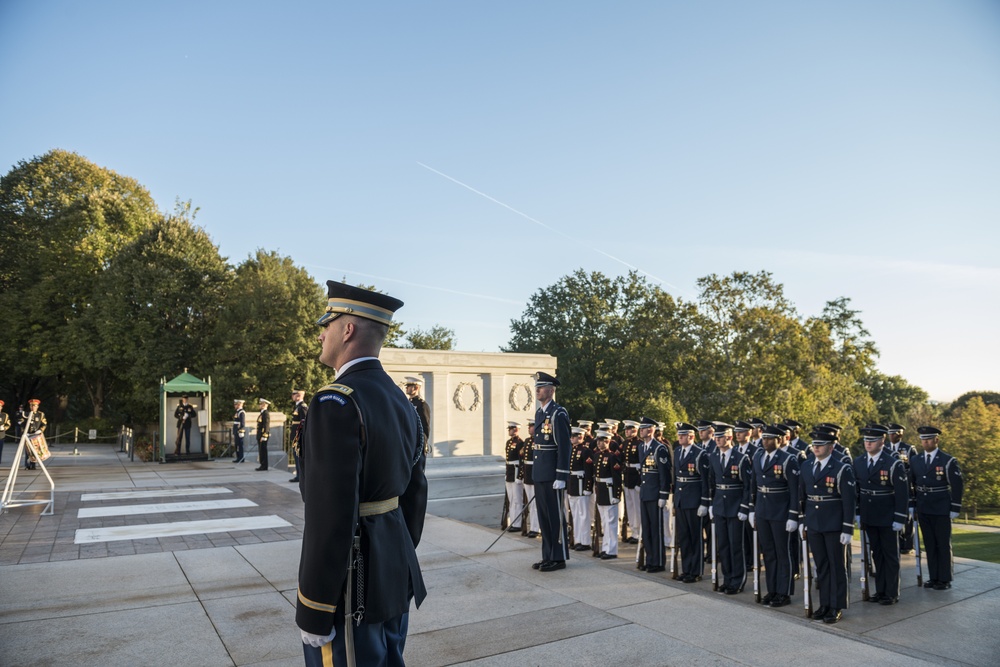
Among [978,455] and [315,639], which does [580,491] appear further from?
[978,455]

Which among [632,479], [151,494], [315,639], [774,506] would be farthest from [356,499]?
[151,494]

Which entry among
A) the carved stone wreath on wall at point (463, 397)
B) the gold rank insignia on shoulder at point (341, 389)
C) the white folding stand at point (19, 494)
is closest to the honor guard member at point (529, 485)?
the white folding stand at point (19, 494)

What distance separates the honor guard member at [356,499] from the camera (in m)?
2.70

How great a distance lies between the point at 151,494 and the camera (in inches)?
537

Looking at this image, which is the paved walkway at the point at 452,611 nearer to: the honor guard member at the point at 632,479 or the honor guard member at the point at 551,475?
the honor guard member at the point at 551,475

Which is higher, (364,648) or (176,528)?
(364,648)

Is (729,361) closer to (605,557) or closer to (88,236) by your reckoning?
(605,557)

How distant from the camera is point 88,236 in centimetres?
3478

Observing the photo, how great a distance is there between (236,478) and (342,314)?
15342 mm

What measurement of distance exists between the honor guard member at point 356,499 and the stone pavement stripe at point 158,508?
9809 millimetres

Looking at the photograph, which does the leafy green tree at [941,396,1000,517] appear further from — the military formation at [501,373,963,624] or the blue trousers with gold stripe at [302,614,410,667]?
the blue trousers with gold stripe at [302,614,410,667]

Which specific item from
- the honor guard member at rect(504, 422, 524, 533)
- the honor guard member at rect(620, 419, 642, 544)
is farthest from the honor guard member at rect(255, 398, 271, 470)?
the honor guard member at rect(620, 419, 642, 544)

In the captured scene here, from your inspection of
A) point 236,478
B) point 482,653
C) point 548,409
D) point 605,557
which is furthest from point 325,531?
point 236,478

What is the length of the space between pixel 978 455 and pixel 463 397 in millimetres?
14871
